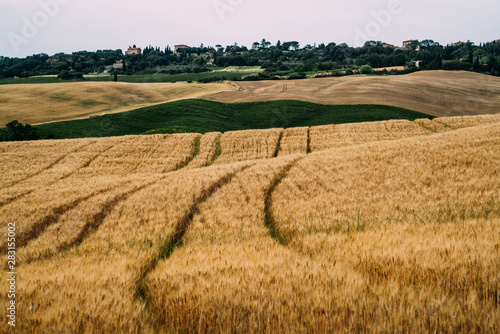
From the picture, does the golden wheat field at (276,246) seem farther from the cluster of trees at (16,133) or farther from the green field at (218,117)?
the green field at (218,117)

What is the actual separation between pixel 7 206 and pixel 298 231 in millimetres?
13271

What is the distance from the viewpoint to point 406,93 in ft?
234

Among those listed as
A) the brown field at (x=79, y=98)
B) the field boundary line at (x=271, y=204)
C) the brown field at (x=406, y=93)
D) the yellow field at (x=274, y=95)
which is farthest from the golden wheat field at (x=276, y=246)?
the brown field at (x=406, y=93)

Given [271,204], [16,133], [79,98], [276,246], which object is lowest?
[271,204]

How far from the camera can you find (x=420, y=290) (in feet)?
10.7

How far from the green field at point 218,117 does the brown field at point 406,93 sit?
5213 mm

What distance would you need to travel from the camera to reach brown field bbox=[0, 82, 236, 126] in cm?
6147

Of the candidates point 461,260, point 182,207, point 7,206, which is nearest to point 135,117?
point 7,206

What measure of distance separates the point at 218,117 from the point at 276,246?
57.9 m

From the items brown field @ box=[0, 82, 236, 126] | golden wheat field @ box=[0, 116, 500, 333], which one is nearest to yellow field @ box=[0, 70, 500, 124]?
brown field @ box=[0, 82, 236, 126]

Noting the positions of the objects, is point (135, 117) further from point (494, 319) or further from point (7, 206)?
point (494, 319)

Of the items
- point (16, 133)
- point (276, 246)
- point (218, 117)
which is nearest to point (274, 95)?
point (218, 117)

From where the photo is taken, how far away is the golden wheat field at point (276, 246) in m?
3.00

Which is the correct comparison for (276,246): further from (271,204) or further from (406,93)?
(406,93)
